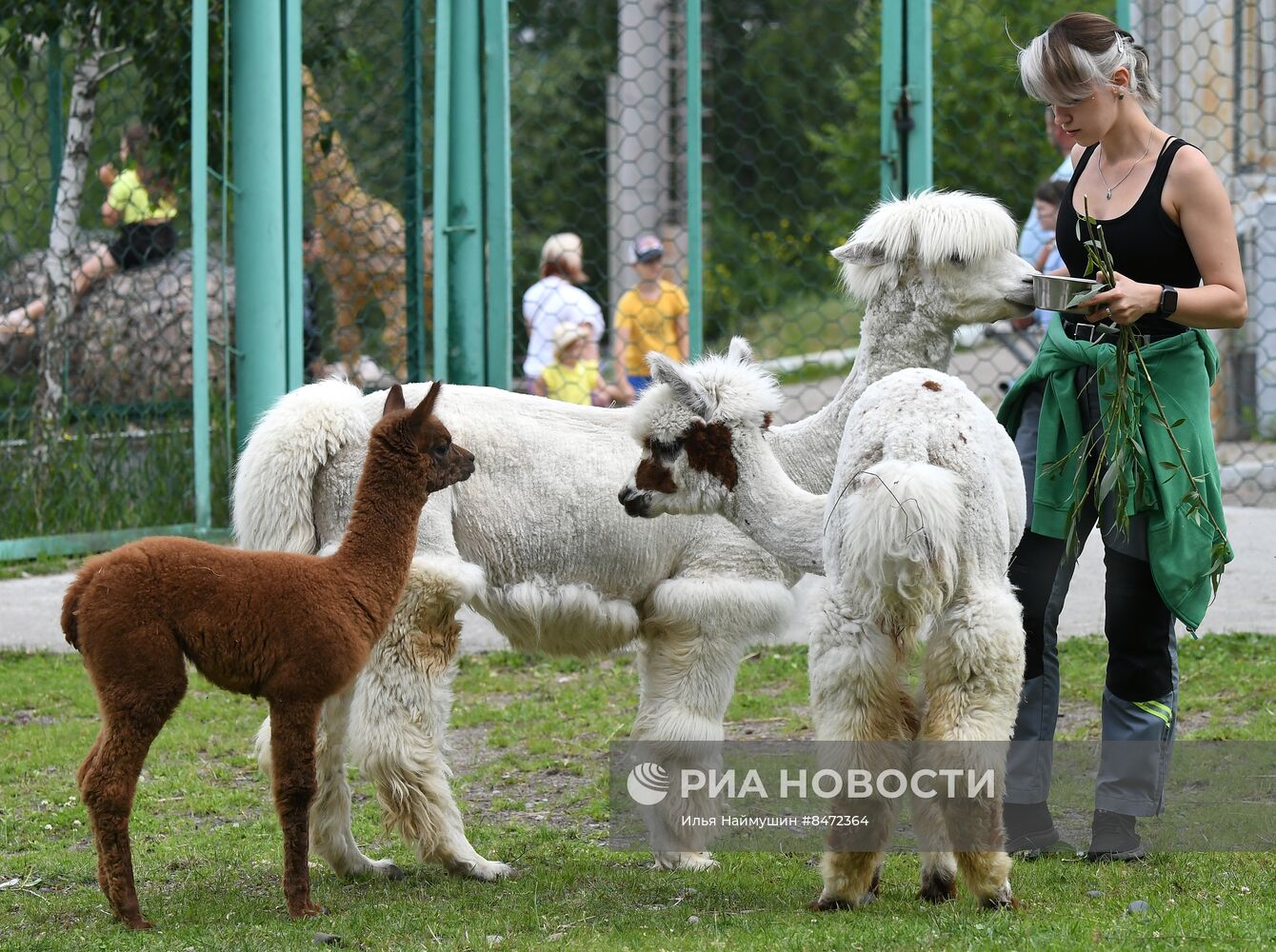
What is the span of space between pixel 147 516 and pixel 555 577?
4.38 metres

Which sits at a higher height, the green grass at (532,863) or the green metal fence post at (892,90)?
the green metal fence post at (892,90)

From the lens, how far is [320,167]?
29.2 ft

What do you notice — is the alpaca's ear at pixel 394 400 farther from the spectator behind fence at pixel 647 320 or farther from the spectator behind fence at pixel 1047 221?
the spectator behind fence at pixel 1047 221

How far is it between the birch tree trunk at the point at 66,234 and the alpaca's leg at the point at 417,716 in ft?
15.4

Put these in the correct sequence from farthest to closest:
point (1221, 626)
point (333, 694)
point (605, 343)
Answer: point (605, 343), point (1221, 626), point (333, 694)

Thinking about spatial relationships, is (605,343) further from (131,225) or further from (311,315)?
(131,225)

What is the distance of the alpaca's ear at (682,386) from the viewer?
3.94 m

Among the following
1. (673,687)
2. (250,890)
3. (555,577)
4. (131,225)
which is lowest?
(250,890)

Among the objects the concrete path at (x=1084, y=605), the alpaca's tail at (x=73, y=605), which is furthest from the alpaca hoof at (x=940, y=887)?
the concrete path at (x=1084, y=605)

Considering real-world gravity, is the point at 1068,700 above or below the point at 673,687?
below

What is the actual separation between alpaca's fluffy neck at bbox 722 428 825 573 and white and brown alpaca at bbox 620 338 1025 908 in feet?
0.18

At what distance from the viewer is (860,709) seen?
3.63m

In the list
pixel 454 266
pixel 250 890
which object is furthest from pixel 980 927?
pixel 454 266
